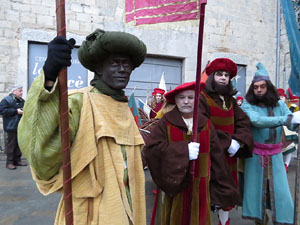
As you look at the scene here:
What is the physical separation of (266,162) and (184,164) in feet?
3.96

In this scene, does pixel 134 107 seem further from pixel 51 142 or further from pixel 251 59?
pixel 251 59

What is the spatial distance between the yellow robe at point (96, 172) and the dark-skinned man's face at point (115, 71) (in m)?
0.11

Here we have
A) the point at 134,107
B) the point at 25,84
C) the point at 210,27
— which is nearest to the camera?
the point at 134,107

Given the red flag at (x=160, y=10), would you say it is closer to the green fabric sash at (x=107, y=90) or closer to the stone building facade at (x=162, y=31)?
the green fabric sash at (x=107, y=90)

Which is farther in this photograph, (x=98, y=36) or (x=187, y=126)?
(x=187, y=126)

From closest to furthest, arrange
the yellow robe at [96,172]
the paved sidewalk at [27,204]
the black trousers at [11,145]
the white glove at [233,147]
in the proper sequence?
the yellow robe at [96,172]
the white glove at [233,147]
the paved sidewalk at [27,204]
the black trousers at [11,145]

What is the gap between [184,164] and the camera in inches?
76.8

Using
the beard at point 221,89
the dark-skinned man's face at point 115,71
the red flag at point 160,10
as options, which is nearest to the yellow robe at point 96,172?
the dark-skinned man's face at point 115,71

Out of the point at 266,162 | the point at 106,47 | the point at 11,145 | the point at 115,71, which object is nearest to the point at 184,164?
the point at 115,71

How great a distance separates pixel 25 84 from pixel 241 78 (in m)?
7.23

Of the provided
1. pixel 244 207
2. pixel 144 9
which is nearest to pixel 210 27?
pixel 244 207

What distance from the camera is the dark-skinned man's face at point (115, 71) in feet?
4.62

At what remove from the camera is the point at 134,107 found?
14.8ft

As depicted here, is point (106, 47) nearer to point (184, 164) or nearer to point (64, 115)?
point (64, 115)
